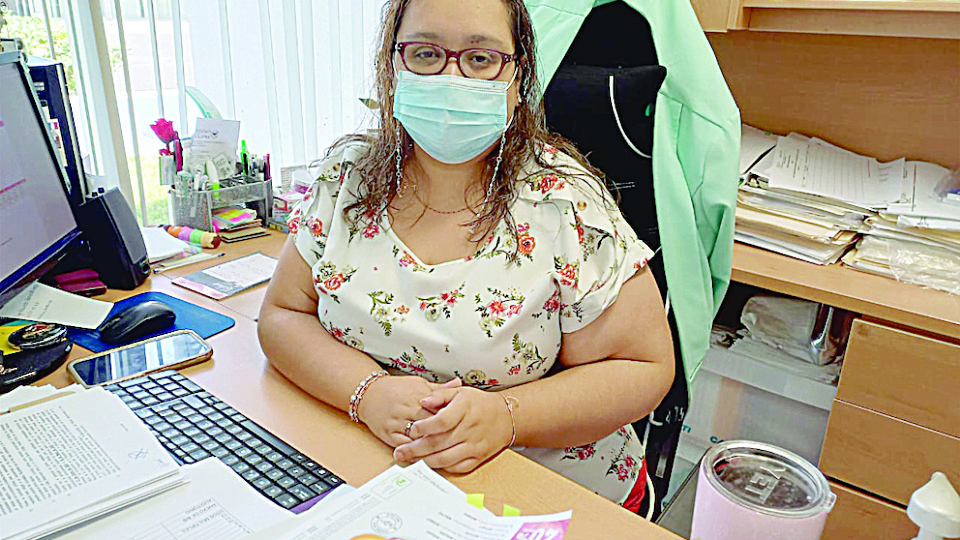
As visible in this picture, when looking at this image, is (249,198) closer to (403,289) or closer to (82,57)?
(82,57)

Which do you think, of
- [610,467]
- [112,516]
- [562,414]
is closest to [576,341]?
[562,414]

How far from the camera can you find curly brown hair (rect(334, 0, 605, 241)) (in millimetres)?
1093

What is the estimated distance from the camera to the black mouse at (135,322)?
119cm

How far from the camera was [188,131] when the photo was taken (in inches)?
75.4

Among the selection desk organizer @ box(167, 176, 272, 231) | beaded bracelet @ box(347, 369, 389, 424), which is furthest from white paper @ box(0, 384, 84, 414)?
desk organizer @ box(167, 176, 272, 231)

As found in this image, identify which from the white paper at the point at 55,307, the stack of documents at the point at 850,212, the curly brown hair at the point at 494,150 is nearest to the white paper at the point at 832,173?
the stack of documents at the point at 850,212

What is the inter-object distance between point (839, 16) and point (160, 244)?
162 centimetres

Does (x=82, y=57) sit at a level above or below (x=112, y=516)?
above

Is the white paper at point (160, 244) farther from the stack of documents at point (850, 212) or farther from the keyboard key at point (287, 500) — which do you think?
the stack of documents at point (850, 212)

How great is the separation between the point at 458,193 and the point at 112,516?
65cm

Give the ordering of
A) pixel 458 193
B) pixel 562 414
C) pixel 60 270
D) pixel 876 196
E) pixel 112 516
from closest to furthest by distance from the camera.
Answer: pixel 112 516, pixel 562 414, pixel 458 193, pixel 60 270, pixel 876 196

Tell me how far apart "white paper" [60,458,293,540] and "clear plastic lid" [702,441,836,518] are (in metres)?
0.61

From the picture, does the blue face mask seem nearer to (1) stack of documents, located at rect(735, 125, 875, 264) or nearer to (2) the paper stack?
(1) stack of documents, located at rect(735, 125, 875, 264)

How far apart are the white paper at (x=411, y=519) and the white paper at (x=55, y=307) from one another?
2.36 ft
